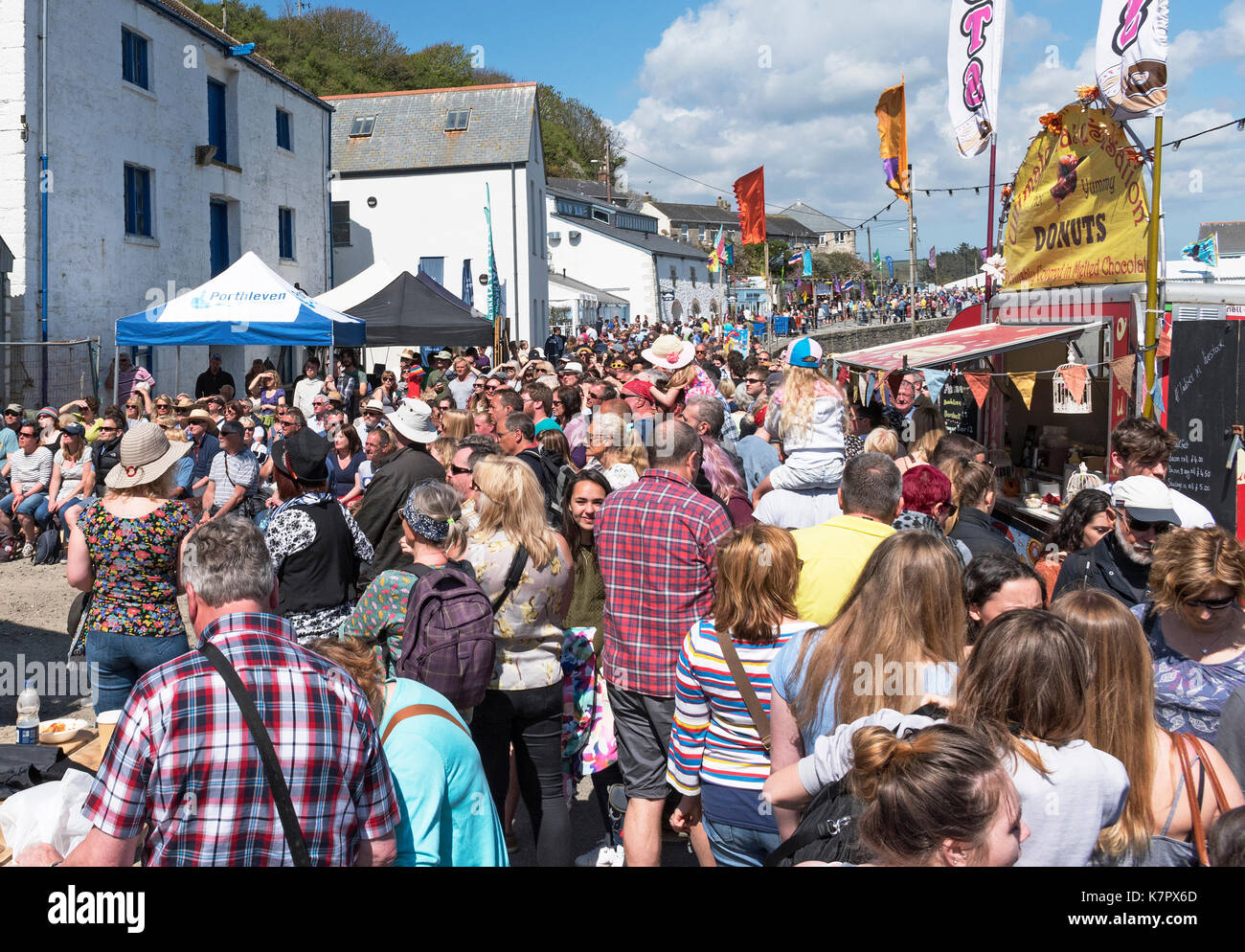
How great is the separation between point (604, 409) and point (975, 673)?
4.66m

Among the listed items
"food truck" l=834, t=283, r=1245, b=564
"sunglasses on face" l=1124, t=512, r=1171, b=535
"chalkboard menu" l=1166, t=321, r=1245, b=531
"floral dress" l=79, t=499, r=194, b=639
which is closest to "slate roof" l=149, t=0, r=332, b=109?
"food truck" l=834, t=283, r=1245, b=564

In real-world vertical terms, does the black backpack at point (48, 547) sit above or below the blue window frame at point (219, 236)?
below

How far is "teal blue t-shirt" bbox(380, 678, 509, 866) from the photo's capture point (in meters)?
2.54

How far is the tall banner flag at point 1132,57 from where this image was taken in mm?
6699

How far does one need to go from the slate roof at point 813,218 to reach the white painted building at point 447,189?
283 feet

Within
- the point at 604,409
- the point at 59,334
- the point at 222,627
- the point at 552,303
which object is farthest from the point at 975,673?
the point at 552,303

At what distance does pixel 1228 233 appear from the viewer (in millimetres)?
33844

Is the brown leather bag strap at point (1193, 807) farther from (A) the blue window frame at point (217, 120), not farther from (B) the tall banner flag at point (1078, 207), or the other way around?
(A) the blue window frame at point (217, 120)

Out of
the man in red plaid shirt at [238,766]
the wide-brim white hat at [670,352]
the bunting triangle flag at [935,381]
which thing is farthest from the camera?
the bunting triangle flag at [935,381]

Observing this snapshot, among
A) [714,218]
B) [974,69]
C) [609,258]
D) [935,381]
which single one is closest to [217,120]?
[974,69]

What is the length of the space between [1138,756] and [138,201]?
1954 centimetres

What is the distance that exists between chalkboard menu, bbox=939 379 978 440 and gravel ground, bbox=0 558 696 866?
25.7ft

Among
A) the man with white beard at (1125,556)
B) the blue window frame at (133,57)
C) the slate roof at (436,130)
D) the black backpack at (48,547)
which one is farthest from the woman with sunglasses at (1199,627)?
the slate roof at (436,130)

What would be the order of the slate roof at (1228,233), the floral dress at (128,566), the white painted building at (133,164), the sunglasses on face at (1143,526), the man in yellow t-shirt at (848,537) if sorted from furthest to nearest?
the slate roof at (1228,233)
the white painted building at (133,164)
the floral dress at (128,566)
the sunglasses on face at (1143,526)
the man in yellow t-shirt at (848,537)
